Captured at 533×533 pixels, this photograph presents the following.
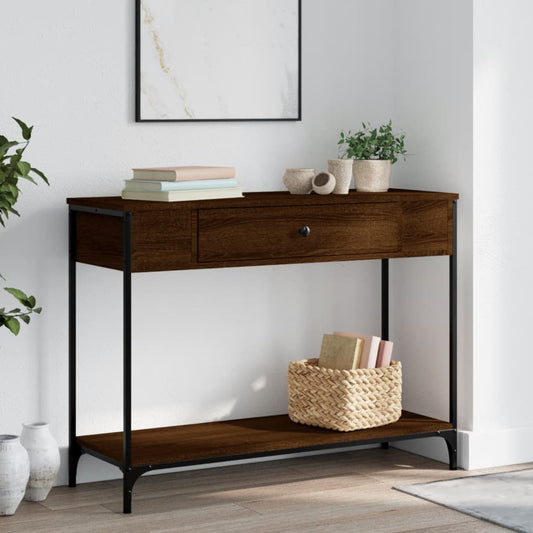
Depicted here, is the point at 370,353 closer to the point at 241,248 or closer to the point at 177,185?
the point at 241,248


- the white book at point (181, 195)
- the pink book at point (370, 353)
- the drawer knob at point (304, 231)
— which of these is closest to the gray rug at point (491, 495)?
the pink book at point (370, 353)

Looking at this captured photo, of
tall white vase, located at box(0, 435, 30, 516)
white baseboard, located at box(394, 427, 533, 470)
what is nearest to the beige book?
white baseboard, located at box(394, 427, 533, 470)

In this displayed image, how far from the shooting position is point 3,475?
3.21 meters

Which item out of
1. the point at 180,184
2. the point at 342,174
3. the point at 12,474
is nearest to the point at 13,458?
the point at 12,474

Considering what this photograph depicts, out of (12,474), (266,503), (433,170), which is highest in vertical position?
(433,170)

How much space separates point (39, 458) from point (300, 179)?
46.3 inches

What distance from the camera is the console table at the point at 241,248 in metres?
3.23

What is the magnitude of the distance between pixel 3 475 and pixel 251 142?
1376 mm

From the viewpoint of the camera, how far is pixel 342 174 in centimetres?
364

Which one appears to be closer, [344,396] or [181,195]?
[181,195]

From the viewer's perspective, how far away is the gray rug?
10.6 ft

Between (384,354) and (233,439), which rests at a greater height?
(384,354)

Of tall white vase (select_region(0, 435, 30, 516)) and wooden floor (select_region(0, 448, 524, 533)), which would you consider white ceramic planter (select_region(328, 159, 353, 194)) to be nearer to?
wooden floor (select_region(0, 448, 524, 533))

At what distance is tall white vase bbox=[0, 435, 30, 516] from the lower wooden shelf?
26cm
